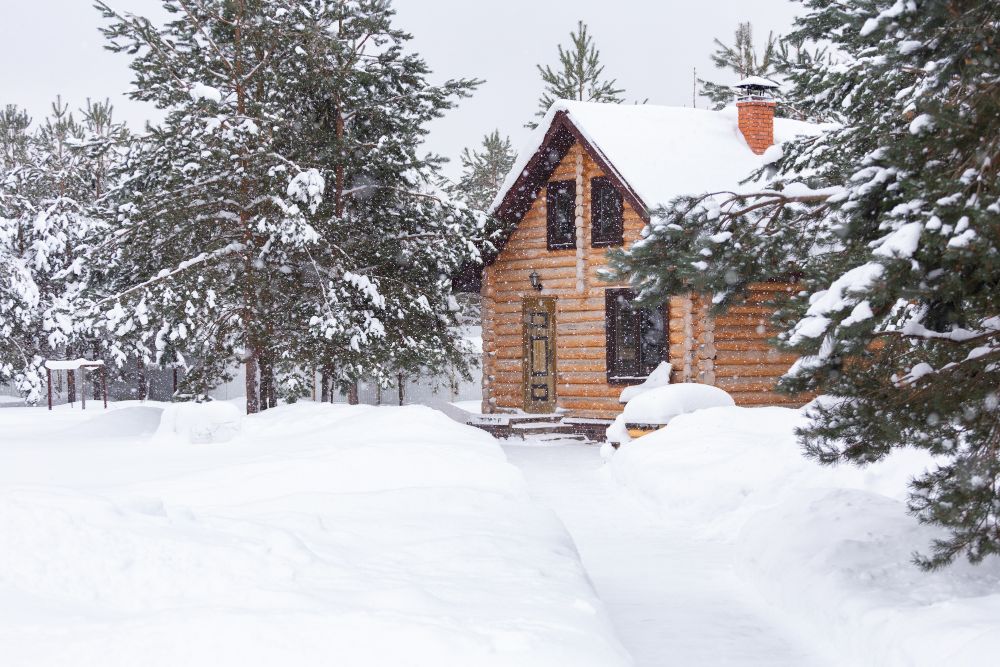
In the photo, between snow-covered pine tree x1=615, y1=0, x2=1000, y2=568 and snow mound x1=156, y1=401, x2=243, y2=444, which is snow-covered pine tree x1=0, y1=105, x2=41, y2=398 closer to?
snow mound x1=156, y1=401, x2=243, y2=444

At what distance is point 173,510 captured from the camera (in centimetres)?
502

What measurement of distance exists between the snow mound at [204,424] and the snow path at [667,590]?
4135 mm

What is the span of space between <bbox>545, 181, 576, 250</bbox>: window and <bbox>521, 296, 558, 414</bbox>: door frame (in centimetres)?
146

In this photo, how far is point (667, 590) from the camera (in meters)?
7.39

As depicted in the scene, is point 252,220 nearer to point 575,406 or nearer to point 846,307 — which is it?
point 575,406

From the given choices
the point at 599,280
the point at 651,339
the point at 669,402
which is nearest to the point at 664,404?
the point at 669,402

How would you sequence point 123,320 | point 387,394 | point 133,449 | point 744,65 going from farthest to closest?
point 387,394, point 744,65, point 123,320, point 133,449

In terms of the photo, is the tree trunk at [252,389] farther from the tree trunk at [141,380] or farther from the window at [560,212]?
the tree trunk at [141,380]

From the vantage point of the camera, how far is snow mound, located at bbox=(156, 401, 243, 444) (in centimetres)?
1162

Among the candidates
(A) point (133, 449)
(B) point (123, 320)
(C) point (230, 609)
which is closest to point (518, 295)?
(B) point (123, 320)

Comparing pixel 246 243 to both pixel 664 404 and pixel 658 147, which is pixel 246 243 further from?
pixel 658 147

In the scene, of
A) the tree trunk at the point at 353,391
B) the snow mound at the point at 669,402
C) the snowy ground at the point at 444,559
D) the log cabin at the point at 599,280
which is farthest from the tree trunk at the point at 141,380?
the snow mound at the point at 669,402

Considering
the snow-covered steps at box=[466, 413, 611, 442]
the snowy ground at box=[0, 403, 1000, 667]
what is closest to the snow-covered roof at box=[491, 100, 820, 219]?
the snow-covered steps at box=[466, 413, 611, 442]

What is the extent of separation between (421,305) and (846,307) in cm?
1354
